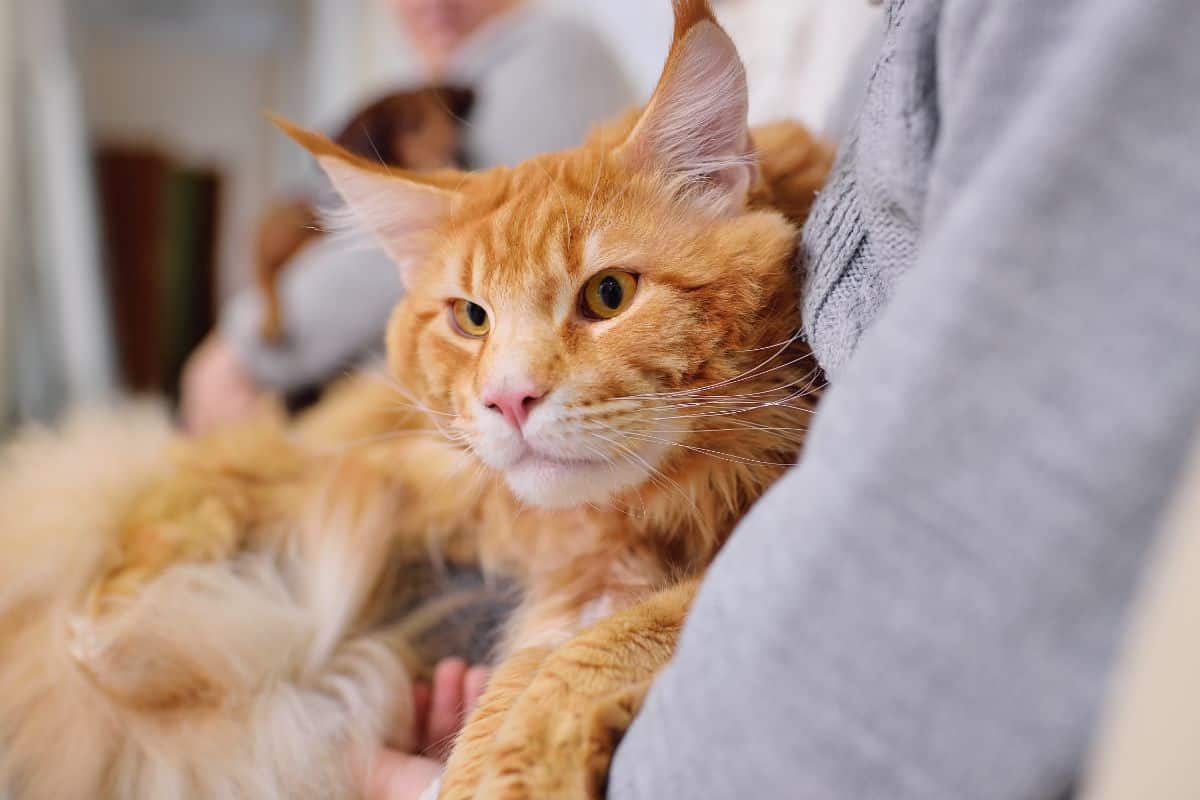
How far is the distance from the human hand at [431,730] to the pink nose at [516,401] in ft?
0.94

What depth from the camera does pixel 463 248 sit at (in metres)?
0.88

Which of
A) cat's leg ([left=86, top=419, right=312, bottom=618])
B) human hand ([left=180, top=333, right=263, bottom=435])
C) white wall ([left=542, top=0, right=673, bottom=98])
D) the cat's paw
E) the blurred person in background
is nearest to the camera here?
the cat's paw

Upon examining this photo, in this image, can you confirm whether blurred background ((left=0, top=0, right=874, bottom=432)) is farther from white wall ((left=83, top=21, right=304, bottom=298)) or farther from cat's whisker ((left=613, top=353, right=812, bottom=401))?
cat's whisker ((left=613, top=353, right=812, bottom=401))

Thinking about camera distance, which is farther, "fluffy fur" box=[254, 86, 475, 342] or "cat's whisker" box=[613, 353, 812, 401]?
"fluffy fur" box=[254, 86, 475, 342]

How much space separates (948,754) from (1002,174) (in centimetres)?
31

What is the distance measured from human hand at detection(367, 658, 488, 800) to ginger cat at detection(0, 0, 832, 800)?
0.03 metres

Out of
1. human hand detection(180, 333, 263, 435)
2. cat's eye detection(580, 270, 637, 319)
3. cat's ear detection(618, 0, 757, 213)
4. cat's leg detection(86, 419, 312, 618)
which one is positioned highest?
cat's ear detection(618, 0, 757, 213)

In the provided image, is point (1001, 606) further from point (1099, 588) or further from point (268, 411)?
point (268, 411)

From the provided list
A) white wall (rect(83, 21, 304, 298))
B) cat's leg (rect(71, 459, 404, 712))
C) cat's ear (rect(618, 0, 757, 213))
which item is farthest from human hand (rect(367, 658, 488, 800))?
white wall (rect(83, 21, 304, 298))

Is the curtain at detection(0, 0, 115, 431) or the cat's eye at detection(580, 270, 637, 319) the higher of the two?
the cat's eye at detection(580, 270, 637, 319)

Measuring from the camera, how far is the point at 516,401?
0.74 metres

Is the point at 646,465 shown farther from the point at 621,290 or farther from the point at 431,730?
the point at 431,730

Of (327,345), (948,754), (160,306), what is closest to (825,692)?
(948,754)

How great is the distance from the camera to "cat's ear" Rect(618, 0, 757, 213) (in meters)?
0.71
